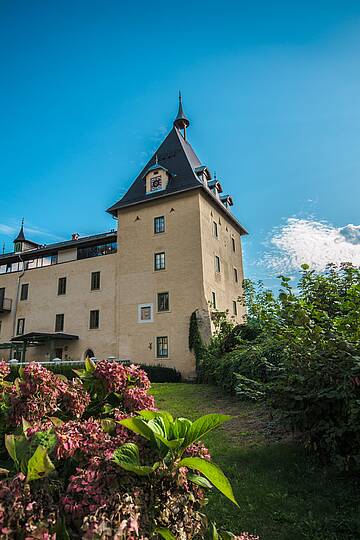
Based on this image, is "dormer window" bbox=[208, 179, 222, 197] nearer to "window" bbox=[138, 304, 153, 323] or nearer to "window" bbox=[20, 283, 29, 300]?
"window" bbox=[138, 304, 153, 323]

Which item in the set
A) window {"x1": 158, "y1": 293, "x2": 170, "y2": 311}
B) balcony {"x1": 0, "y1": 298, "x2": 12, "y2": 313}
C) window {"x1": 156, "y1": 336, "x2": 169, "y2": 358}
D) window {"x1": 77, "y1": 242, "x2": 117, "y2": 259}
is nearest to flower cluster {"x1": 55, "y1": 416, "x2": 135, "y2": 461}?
window {"x1": 156, "y1": 336, "x2": 169, "y2": 358}

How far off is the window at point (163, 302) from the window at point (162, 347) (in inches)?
74.9

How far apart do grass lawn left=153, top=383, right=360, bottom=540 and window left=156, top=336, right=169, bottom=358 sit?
17.0m

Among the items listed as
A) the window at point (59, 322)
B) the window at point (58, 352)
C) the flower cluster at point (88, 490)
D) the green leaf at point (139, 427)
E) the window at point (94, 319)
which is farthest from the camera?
the window at point (59, 322)

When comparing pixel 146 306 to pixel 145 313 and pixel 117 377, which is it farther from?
pixel 117 377

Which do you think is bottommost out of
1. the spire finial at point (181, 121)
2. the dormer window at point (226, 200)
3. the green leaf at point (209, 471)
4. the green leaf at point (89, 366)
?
the green leaf at point (209, 471)

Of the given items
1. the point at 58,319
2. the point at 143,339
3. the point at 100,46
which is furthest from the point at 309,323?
the point at 58,319

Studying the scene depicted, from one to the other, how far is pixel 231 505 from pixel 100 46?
387 inches

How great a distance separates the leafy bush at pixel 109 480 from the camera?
1.13 meters

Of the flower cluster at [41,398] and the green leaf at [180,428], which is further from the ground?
the flower cluster at [41,398]

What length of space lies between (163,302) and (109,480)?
76.2 feet

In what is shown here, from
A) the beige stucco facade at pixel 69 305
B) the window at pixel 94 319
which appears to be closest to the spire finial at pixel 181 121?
the beige stucco facade at pixel 69 305

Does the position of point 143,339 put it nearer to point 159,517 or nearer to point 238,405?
point 238,405

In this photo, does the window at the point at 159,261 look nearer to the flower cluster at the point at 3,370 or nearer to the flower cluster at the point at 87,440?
the flower cluster at the point at 3,370
